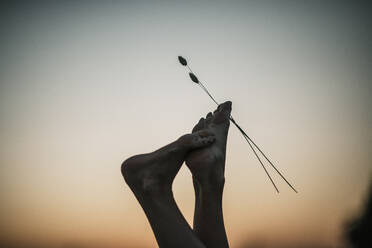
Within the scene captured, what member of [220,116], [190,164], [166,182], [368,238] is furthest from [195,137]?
[368,238]

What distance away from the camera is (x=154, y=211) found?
5.00 ft

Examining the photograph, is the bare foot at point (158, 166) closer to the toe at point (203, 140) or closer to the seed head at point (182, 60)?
the toe at point (203, 140)

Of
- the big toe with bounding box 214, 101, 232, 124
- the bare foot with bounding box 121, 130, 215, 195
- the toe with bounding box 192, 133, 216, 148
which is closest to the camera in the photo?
the bare foot with bounding box 121, 130, 215, 195

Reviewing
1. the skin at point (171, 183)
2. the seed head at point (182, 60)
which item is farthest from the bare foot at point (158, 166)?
the seed head at point (182, 60)

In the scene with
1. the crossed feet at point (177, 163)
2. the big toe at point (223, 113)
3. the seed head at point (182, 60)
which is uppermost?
the seed head at point (182, 60)

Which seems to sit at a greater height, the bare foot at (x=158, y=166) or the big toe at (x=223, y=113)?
the big toe at (x=223, y=113)

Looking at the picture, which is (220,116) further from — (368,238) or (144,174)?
(368,238)

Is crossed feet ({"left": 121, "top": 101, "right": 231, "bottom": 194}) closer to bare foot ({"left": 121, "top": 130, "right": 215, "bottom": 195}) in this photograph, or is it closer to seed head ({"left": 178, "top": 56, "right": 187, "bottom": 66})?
bare foot ({"left": 121, "top": 130, "right": 215, "bottom": 195})

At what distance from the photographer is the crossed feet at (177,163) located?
163 centimetres

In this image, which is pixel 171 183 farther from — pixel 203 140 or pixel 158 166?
pixel 203 140

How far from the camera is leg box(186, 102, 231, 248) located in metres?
1.62

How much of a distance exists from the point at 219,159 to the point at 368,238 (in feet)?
2.19

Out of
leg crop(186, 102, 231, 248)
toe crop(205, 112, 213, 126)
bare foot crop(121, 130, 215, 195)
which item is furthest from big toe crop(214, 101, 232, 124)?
bare foot crop(121, 130, 215, 195)

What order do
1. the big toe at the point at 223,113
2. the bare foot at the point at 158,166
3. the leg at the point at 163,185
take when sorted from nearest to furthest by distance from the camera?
the leg at the point at 163,185 < the bare foot at the point at 158,166 < the big toe at the point at 223,113
